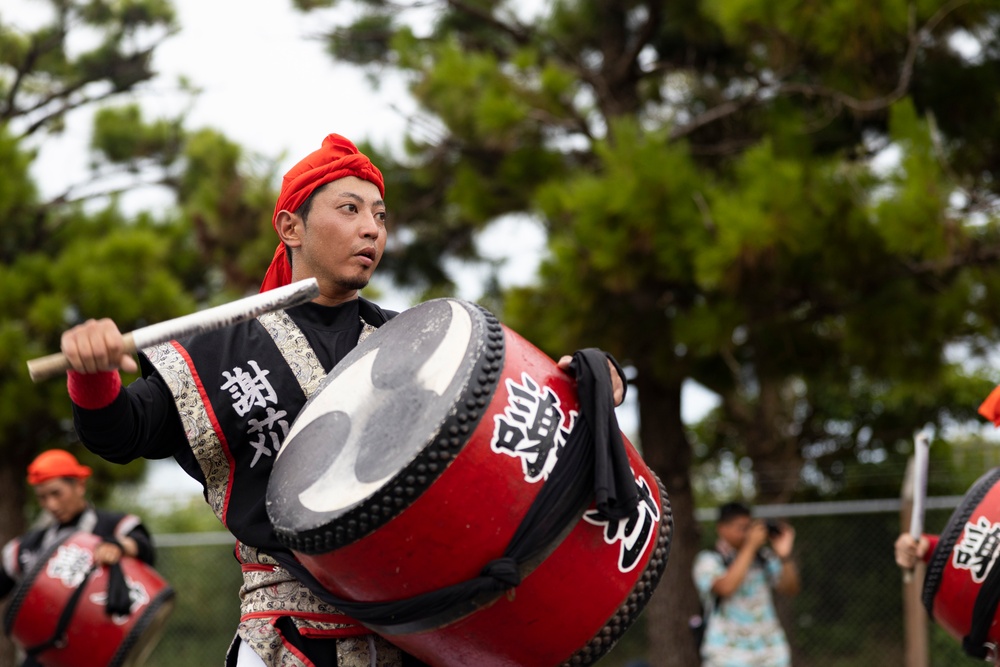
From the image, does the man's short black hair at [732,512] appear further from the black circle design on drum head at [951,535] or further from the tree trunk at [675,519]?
the black circle design on drum head at [951,535]

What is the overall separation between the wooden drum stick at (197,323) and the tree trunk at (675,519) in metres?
5.39

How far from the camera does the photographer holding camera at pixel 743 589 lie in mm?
5102

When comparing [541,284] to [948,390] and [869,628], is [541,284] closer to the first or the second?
[869,628]

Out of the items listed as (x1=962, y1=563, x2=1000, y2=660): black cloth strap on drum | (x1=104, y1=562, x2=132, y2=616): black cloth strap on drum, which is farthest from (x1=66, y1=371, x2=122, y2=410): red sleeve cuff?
(x1=104, y1=562, x2=132, y2=616): black cloth strap on drum

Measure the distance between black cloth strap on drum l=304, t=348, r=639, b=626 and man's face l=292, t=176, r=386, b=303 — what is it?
1.74ft

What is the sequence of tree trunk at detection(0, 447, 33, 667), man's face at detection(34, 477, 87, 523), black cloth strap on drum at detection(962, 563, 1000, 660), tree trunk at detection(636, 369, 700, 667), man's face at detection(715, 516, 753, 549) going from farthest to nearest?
1. tree trunk at detection(0, 447, 33, 667)
2. tree trunk at detection(636, 369, 700, 667)
3. man's face at detection(34, 477, 87, 523)
4. man's face at detection(715, 516, 753, 549)
5. black cloth strap on drum at detection(962, 563, 1000, 660)

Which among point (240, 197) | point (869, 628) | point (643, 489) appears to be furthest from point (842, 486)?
point (643, 489)

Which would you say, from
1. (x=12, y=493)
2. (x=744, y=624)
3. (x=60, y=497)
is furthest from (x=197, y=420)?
(x=12, y=493)

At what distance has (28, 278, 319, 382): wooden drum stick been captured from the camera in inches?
67.2

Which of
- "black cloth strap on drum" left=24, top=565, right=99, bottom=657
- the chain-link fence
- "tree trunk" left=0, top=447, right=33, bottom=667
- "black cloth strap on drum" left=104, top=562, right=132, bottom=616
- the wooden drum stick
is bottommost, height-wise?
"tree trunk" left=0, top=447, right=33, bottom=667

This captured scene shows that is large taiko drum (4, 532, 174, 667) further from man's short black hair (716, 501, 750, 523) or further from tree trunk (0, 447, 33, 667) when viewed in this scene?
tree trunk (0, 447, 33, 667)

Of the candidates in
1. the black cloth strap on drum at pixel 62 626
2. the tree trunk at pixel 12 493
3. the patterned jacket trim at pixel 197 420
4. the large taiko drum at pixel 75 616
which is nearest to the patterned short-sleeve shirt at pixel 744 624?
the large taiko drum at pixel 75 616

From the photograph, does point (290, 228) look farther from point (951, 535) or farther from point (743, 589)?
point (743, 589)

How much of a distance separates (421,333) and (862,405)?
25.6ft
